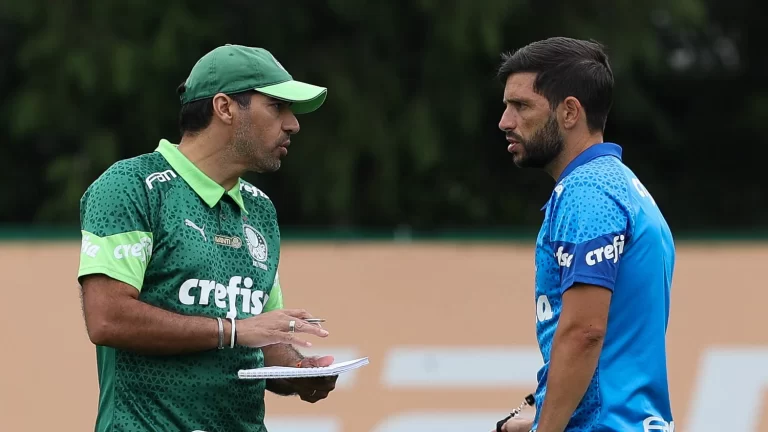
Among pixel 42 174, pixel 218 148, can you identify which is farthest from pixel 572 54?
pixel 42 174

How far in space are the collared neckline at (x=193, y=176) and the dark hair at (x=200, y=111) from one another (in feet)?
0.29

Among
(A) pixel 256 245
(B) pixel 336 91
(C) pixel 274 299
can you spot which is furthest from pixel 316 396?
(B) pixel 336 91

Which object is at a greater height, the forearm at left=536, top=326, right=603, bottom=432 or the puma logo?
the puma logo

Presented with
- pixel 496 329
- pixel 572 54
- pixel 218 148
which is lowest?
pixel 496 329

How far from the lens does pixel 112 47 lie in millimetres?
9773

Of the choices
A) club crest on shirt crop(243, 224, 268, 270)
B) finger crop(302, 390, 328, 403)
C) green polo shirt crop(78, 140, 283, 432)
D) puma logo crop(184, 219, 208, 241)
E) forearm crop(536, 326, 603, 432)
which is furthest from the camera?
finger crop(302, 390, 328, 403)

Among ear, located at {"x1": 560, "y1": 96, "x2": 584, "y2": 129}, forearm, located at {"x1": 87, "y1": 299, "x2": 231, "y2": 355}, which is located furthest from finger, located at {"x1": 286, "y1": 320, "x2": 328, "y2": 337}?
ear, located at {"x1": 560, "y1": 96, "x2": 584, "y2": 129}

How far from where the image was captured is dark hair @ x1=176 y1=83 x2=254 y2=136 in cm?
340

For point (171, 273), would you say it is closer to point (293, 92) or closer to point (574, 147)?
point (293, 92)

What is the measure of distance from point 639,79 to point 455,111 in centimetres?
261

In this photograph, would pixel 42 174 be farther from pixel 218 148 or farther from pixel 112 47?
pixel 218 148

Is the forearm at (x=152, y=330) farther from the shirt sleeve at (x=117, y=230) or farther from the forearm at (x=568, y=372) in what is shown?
the forearm at (x=568, y=372)

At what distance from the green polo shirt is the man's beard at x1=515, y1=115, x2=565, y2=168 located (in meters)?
0.92

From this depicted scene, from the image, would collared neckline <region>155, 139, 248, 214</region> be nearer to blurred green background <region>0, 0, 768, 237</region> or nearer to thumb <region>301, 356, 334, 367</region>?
thumb <region>301, 356, 334, 367</region>
